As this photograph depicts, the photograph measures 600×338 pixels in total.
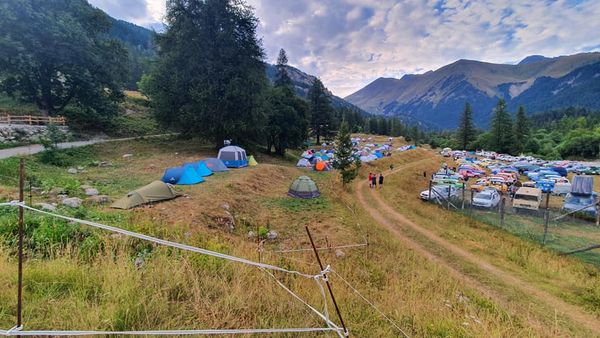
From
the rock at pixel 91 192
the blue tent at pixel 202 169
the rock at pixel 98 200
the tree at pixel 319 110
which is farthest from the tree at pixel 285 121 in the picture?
the rock at pixel 98 200

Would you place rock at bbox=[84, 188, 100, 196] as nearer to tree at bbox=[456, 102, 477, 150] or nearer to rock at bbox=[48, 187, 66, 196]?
rock at bbox=[48, 187, 66, 196]

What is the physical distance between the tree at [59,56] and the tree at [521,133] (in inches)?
3433

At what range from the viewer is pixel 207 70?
25406 mm

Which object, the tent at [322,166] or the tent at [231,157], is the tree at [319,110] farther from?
the tent at [231,157]

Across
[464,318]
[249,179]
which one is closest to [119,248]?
[464,318]

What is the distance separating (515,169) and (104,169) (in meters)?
54.9

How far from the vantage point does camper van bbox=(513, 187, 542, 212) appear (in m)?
20.4

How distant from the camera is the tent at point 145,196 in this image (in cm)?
1013

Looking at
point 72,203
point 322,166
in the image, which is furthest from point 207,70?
point 72,203

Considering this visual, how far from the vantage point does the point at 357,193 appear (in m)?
24.1

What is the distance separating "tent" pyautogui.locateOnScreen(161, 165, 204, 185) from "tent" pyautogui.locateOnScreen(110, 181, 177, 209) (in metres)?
3.10

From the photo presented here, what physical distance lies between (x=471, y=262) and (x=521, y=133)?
84.5 m

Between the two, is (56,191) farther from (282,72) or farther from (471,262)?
(282,72)

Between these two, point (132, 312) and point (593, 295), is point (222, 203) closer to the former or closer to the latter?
point (132, 312)
